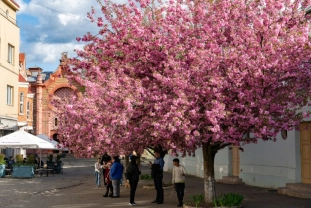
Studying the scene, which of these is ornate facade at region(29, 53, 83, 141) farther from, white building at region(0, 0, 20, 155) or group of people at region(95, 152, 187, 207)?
group of people at region(95, 152, 187, 207)

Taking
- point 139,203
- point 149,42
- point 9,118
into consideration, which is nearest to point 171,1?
point 149,42

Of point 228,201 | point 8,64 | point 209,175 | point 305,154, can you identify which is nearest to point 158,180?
point 209,175

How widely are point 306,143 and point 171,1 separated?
25.8ft

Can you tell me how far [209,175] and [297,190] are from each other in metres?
4.62

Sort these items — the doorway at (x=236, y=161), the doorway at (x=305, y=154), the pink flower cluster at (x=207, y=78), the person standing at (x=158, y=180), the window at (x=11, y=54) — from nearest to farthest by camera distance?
the pink flower cluster at (x=207, y=78) < the person standing at (x=158, y=180) < the doorway at (x=305, y=154) < the doorway at (x=236, y=161) < the window at (x=11, y=54)

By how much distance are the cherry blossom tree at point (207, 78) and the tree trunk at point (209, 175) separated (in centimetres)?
5

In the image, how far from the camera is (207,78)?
41.1 feet

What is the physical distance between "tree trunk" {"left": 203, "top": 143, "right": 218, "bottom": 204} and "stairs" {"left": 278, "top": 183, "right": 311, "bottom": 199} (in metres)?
4.06

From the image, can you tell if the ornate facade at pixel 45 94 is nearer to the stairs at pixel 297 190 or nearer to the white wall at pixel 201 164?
the white wall at pixel 201 164

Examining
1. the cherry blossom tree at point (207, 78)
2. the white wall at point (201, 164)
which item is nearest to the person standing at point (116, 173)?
the cherry blossom tree at point (207, 78)

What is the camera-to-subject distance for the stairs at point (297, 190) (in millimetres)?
16766

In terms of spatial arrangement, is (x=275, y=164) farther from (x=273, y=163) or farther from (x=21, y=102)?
(x=21, y=102)

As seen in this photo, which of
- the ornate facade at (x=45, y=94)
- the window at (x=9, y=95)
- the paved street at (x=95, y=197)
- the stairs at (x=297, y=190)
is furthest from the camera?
the ornate facade at (x=45, y=94)

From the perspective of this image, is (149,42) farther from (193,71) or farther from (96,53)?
(96,53)
